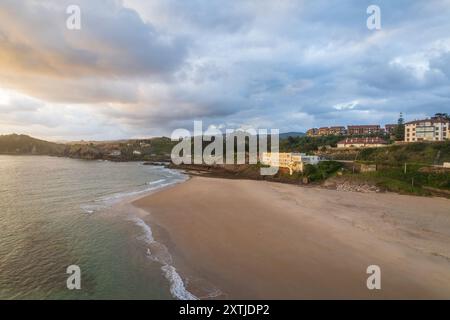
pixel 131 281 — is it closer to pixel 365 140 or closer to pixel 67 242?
pixel 67 242

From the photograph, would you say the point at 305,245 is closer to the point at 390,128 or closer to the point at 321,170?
the point at 321,170

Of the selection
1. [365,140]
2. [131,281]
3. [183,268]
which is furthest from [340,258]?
[365,140]

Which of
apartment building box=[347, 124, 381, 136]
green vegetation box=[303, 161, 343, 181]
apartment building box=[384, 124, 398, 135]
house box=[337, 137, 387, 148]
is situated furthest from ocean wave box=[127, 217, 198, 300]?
apartment building box=[347, 124, 381, 136]

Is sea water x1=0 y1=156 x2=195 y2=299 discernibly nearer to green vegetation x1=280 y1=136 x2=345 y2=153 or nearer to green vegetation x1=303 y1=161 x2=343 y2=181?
green vegetation x1=303 y1=161 x2=343 y2=181

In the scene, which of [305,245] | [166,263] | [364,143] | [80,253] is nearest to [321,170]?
[305,245]

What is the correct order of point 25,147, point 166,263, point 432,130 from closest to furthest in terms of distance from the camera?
point 166,263
point 432,130
point 25,147
